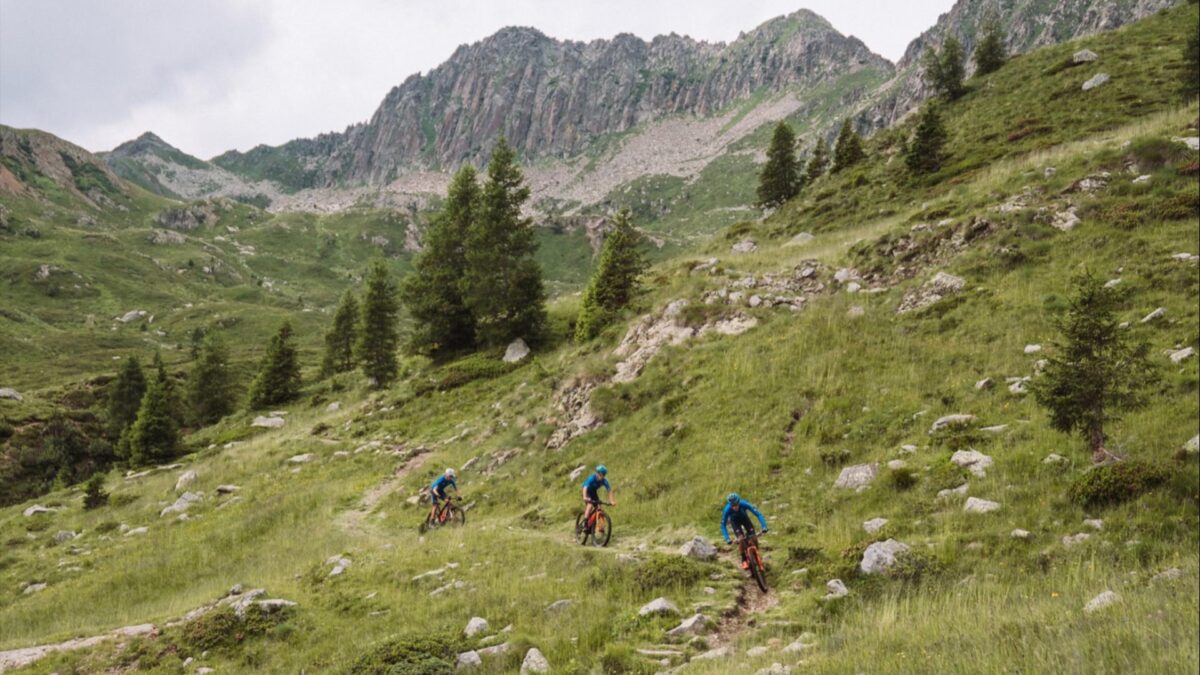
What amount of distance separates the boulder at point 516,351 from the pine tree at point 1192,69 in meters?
40.4

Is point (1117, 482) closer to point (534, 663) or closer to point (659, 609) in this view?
point (659, 609)

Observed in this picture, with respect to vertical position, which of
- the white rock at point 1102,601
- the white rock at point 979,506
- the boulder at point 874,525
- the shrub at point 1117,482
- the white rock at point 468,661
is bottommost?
the boulder at point 874,525

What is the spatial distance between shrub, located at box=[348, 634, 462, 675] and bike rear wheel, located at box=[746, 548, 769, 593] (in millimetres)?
5244

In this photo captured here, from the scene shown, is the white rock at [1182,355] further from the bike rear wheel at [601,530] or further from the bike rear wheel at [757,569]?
the bike rear wheel at [601,530]

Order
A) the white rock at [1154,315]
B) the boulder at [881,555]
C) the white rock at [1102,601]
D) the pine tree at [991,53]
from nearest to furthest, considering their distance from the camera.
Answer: the white rock at [1102,601], the boulder at [881,555], the white rock at [1154,315], the pine tree at [991,53]

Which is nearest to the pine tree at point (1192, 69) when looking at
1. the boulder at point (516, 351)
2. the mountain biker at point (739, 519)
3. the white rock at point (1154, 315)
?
the white rock at point (1154, 315)

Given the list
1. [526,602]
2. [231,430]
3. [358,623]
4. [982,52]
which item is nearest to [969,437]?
[526,602]

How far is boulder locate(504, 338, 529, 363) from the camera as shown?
119ft

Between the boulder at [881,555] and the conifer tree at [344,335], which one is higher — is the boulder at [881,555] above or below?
below

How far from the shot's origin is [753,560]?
34.4ft

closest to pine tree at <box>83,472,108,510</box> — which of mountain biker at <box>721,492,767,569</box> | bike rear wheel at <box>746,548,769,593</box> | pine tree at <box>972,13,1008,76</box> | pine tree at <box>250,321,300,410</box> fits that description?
pine tree at <box>250,321,300,410</box>

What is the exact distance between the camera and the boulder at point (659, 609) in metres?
9.29

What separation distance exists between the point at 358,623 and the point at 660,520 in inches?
289

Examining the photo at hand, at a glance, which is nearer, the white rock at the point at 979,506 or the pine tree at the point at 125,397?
the white rock at the point at 979,506
